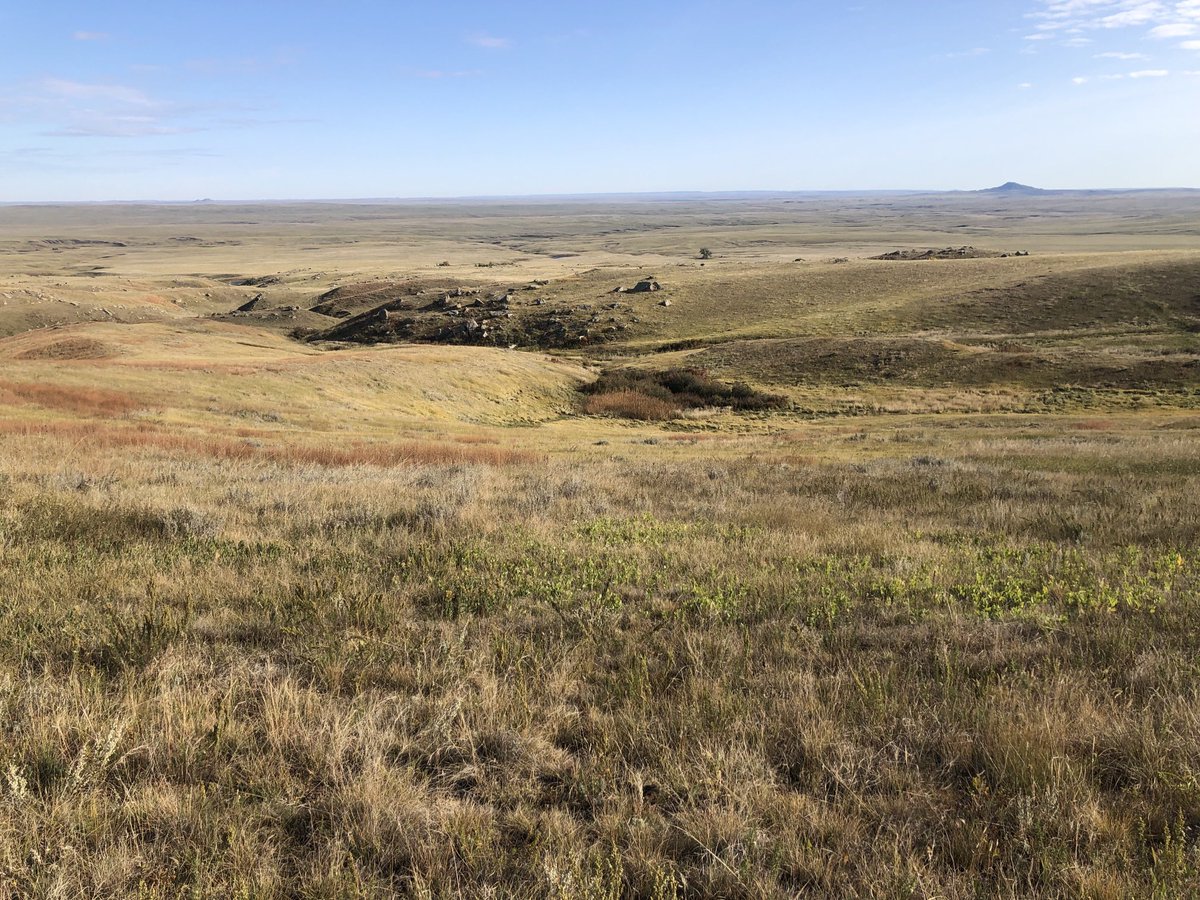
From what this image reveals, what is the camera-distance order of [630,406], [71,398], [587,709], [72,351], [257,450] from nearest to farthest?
[587,709] < [257,450] < [71,398] < [72,351] < [630,406]

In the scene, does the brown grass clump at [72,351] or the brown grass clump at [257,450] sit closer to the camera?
the brown grass clump at [257,450]

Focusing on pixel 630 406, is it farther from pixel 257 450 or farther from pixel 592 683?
pixel 592 683

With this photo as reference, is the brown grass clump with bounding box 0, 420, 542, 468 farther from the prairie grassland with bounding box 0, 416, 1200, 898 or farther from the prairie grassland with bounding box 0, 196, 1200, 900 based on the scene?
the prairie grassland with bounding box 0, 416, 1200, 898

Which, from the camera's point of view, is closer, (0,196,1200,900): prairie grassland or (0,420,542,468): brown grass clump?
(0,196,1200,900): prairie grassland

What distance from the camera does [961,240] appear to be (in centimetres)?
19988

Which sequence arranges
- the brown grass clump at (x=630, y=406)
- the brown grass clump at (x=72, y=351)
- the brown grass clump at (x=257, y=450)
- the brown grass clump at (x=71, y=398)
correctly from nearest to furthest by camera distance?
the brown grass clump at (x=257, y=450) < the brown grass clump at (x=71, y=398) < the brown grass clump at (x=72, y=351) < the brown grass clump at (x=630, y=406)

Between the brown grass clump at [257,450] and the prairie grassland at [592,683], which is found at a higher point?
the prairie grassland at [592,683]

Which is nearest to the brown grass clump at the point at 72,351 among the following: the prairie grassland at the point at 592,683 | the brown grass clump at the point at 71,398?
the brown grass clump at the point at 71,398

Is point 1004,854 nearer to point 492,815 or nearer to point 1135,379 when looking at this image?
point 492,815

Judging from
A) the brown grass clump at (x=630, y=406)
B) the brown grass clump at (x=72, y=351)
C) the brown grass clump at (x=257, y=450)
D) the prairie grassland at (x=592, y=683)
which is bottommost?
the brown grass clump at (x=630, y=406)

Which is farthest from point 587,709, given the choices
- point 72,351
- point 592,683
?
point 72,351

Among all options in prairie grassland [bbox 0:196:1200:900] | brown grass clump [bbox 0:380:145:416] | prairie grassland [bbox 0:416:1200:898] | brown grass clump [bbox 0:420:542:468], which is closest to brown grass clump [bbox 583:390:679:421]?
brown grass clump [bbox 0:420:542:468]

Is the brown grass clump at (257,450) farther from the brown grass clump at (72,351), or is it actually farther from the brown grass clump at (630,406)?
the brown grass clump at (72,351)

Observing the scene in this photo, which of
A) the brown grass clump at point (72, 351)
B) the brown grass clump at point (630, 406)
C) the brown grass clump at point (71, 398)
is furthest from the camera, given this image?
the brown grass clump at point (630, 406)
